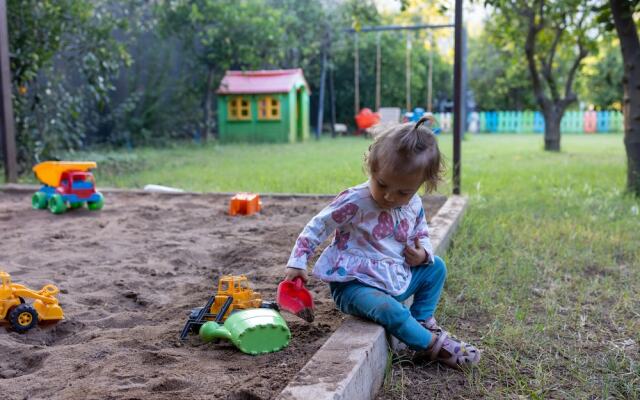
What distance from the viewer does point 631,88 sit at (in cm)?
535

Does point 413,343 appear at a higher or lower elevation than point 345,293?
lower

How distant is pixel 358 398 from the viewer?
1635 mm

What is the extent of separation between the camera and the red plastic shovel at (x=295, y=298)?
6.83ft

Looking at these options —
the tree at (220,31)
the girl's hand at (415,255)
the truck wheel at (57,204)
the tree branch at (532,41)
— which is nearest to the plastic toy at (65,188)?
the truck wheel at (57,204)

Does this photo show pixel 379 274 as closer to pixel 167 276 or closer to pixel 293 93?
pixel 167 276

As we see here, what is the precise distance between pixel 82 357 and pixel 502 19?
348 inches

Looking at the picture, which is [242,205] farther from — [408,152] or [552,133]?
[552,133]

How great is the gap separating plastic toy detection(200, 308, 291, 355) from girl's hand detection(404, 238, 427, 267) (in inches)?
20.8

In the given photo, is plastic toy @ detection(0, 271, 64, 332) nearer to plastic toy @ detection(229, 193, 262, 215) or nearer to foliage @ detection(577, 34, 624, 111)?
plastic toy @ detection(229, 193, 262, 215)

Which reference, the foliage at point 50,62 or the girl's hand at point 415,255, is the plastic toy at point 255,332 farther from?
the foliage at point 50,62

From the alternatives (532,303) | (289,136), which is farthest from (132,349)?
(289,136)

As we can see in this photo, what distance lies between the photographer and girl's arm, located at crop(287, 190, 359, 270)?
2.07 meters

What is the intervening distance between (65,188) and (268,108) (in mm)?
9353

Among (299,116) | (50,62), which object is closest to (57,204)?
(50,62)
